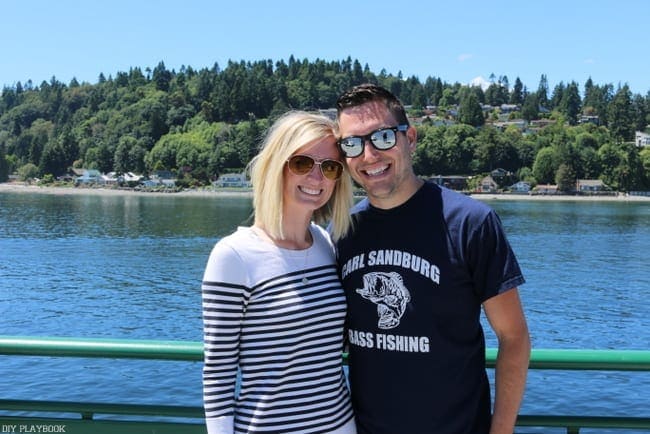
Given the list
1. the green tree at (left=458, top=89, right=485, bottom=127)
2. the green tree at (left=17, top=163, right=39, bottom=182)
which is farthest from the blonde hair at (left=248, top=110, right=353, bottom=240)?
the green tree at (left=458, top=89, right=485, bottom=127)

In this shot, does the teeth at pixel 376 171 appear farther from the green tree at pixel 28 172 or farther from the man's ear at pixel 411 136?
the green tree at pixel 28 172

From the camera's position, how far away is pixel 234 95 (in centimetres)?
15775

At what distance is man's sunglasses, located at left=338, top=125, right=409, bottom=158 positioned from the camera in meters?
2.29

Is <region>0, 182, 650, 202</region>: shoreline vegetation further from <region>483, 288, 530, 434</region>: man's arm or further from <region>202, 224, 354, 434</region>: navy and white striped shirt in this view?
<region>483, 288, 530, 434</region>: man's arm

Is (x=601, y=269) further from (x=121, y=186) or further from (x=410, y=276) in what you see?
(x=121, y=186)

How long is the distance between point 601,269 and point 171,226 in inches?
1403

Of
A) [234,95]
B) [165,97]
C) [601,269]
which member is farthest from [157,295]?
[165,97]

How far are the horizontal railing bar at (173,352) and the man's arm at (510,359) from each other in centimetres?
38

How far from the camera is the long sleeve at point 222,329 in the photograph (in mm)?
2080

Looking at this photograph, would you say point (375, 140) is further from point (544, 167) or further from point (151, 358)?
point (544, 167)

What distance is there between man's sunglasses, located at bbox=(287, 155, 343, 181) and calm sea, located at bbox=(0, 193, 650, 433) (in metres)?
9.56

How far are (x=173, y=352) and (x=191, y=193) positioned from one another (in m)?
133

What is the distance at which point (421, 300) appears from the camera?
2.19 meters

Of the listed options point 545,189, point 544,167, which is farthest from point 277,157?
point 544,167
